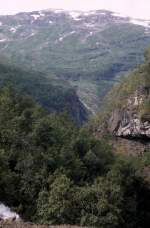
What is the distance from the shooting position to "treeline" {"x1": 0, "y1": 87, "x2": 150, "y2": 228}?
50406 millimetres

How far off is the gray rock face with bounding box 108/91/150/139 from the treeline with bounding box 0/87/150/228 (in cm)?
837

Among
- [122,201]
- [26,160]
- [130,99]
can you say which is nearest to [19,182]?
[26,160]

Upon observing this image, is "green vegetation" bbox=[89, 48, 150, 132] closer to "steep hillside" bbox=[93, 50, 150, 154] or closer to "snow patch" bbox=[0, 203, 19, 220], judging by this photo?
"steep hillside" bbox=[93, 50, 150, 154]

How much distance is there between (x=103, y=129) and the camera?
313 feet

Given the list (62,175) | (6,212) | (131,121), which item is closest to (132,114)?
(131,121)

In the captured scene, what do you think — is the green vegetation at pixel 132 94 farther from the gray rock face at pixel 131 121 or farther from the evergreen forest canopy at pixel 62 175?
the evergreen forest canopy at pixel 62 175

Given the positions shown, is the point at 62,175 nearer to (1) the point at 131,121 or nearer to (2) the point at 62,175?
(2) the point at 62,175

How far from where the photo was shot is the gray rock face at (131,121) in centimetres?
8333

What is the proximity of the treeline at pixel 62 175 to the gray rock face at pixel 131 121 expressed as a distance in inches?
329

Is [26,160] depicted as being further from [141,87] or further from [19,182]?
[141,87]

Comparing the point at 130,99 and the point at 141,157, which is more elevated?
the point at 130,99

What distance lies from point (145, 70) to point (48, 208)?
49.4 metres

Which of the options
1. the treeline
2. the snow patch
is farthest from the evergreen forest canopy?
the snow patch

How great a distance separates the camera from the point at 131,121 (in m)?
85.8
